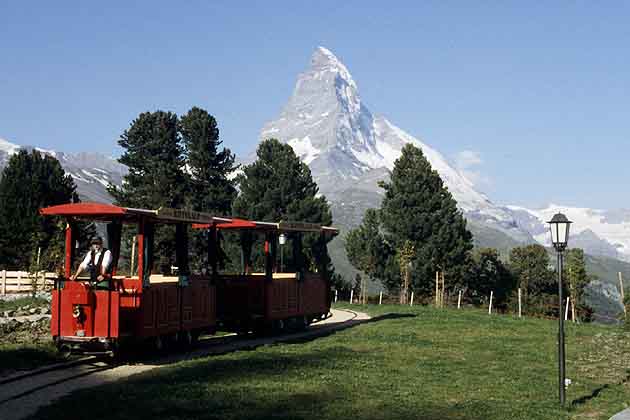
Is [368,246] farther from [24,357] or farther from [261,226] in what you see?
[24,357]

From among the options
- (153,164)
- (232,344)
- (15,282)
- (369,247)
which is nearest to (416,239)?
(369,247)

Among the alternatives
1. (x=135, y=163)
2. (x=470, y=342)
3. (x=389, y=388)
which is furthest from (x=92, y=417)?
(x=135, y=163)

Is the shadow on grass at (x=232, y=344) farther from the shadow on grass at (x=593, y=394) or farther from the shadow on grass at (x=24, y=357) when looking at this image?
the shadow on grass at (x=593, y=394)

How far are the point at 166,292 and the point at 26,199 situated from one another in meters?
46.3

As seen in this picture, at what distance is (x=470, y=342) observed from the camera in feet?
86.3

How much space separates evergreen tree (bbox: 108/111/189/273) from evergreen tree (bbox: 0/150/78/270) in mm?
5076

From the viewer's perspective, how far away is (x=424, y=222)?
67.2 metres

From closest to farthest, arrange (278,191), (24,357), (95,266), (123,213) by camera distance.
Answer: (95,266) → (123,213) → (24,357) → (278,191)

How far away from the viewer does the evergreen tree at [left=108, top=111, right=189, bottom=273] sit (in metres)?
68.1

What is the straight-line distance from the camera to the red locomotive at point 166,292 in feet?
62.5

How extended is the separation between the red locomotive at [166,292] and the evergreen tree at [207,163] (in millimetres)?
40095

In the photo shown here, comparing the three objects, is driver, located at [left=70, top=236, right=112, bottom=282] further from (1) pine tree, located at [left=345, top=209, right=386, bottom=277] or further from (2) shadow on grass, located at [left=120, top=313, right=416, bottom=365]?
(1) pine tree, located at [left=345, top=209, right=386, bottom=277]

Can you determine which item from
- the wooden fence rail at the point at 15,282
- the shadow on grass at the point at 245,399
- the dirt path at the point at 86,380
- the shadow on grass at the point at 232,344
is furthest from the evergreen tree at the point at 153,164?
the shadow on grass at the point at 245,399

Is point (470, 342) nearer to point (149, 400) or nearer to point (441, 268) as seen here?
point (149, 400)
